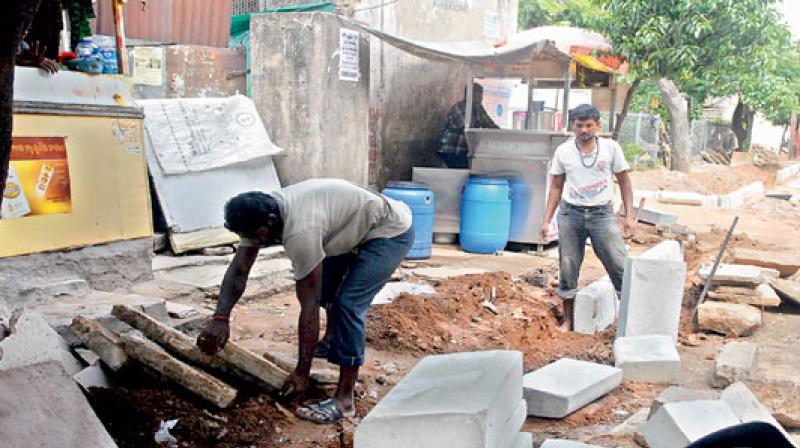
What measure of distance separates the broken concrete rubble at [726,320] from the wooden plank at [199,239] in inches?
171

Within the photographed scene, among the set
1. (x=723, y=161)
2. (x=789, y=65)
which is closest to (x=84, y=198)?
(x=789, y=65)

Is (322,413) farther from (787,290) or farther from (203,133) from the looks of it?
(787,290)

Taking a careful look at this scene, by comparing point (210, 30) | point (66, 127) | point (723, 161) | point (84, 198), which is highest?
point (210, 30)

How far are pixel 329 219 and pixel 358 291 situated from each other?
43 cm

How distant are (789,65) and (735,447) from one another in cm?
2726

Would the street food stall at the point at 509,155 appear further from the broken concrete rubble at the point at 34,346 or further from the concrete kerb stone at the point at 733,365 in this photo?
the broken concrete rubble at the point at 34,346

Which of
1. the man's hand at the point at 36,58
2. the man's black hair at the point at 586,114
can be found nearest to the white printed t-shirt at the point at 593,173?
the man's black hair at the point at 586,114

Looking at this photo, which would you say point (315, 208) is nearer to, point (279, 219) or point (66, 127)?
point (279, 219)

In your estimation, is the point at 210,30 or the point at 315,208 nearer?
the point at 315,208

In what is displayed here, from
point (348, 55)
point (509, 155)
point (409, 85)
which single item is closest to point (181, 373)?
point (348, 55)

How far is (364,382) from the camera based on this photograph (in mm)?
4727

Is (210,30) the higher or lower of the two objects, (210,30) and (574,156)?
the higher

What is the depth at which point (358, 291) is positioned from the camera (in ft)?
13.3

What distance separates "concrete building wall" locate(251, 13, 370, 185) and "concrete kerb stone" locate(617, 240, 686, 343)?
14.0 feet
